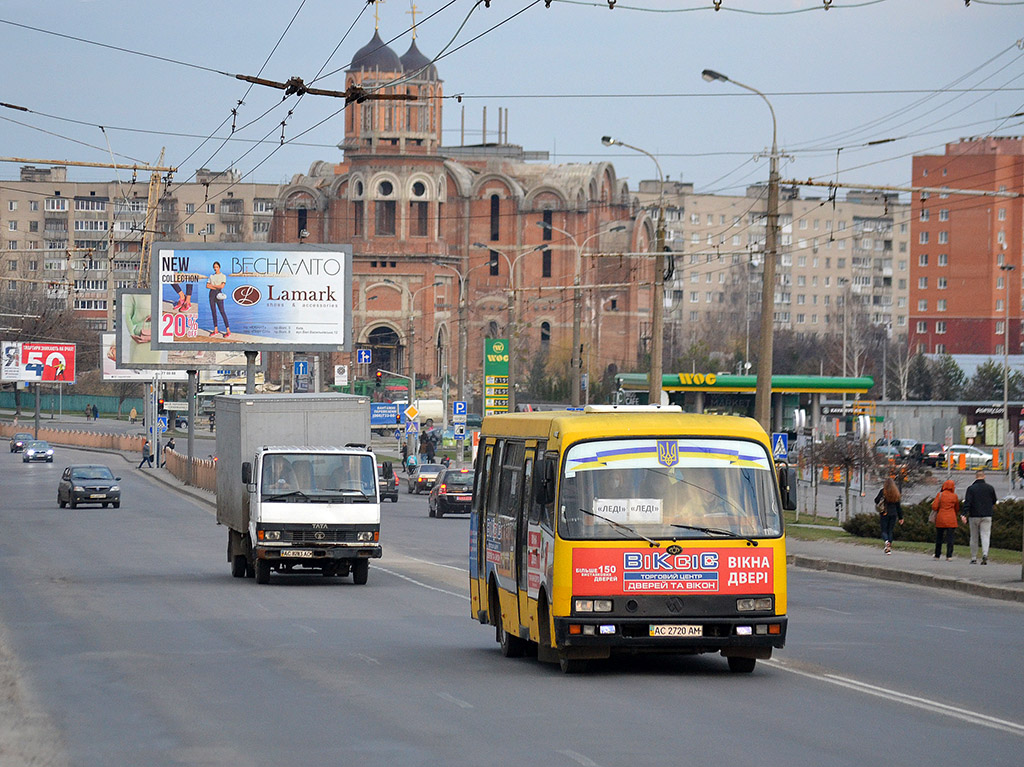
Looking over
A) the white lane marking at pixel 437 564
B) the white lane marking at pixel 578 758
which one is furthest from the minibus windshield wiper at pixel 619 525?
the white lane marking at pixel 437 564

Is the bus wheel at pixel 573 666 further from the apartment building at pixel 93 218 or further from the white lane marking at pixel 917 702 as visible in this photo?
the apartment building at pixel 93 218

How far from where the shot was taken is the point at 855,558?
28734 millimetres

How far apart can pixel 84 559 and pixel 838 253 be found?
481 ft

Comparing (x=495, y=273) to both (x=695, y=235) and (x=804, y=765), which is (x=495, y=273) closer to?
(x=695, y=235)

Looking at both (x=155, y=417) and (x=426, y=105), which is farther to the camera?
(x=426, y=105)

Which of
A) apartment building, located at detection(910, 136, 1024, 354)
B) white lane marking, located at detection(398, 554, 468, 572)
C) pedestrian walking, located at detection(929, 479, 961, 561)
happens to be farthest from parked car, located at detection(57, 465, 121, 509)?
apartment building, located at detection(910, 136, 1024, 354)

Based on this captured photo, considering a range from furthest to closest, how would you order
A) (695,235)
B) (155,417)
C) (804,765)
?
(695,235), (155,417), (804,765)

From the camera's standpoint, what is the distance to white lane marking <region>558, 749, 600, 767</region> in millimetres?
8664

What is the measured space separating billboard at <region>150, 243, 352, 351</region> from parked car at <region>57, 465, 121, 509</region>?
22.6 ft

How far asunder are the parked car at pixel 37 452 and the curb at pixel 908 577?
64.2 meters

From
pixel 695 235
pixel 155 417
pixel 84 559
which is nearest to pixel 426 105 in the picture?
pixel 155 417

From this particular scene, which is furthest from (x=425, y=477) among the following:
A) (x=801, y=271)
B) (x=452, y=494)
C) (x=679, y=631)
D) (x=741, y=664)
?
(x=801, y=271)

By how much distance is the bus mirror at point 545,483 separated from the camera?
42.3ft

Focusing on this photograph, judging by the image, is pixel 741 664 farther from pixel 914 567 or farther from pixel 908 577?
pixel 914 567
